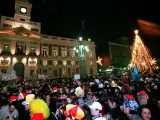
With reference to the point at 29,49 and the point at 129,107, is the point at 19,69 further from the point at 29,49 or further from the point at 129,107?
the point at 129,107

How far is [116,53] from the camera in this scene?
2822 inches

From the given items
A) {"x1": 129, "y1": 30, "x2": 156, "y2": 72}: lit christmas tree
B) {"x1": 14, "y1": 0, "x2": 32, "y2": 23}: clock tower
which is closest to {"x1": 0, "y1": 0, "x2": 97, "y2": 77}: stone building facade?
{"x1": 14, "y1": 0, "x2": 32, "y2": 23}: clock tower

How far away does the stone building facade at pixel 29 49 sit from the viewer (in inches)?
1331

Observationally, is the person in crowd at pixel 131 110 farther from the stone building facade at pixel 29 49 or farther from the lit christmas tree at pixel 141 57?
the stone building facade at pixel 29 49

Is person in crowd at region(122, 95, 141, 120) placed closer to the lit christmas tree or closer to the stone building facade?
the lit christmas tree

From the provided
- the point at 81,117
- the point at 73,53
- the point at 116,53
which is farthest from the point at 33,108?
the point at 116,53

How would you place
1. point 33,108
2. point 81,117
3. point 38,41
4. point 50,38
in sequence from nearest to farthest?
point 81,117
point 33,108
point 38,41
point 50,38

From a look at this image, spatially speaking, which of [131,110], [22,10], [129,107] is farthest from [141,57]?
[22,10]

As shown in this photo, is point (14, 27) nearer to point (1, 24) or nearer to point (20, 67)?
point (1, 24)

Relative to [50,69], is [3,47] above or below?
above

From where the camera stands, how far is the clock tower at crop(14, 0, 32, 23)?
123 ft

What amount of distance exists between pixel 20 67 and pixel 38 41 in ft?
28.5

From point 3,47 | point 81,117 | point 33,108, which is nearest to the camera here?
point 81,117

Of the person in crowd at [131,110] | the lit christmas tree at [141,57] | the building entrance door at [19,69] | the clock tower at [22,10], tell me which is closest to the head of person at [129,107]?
the person in crowd at [131,110]
